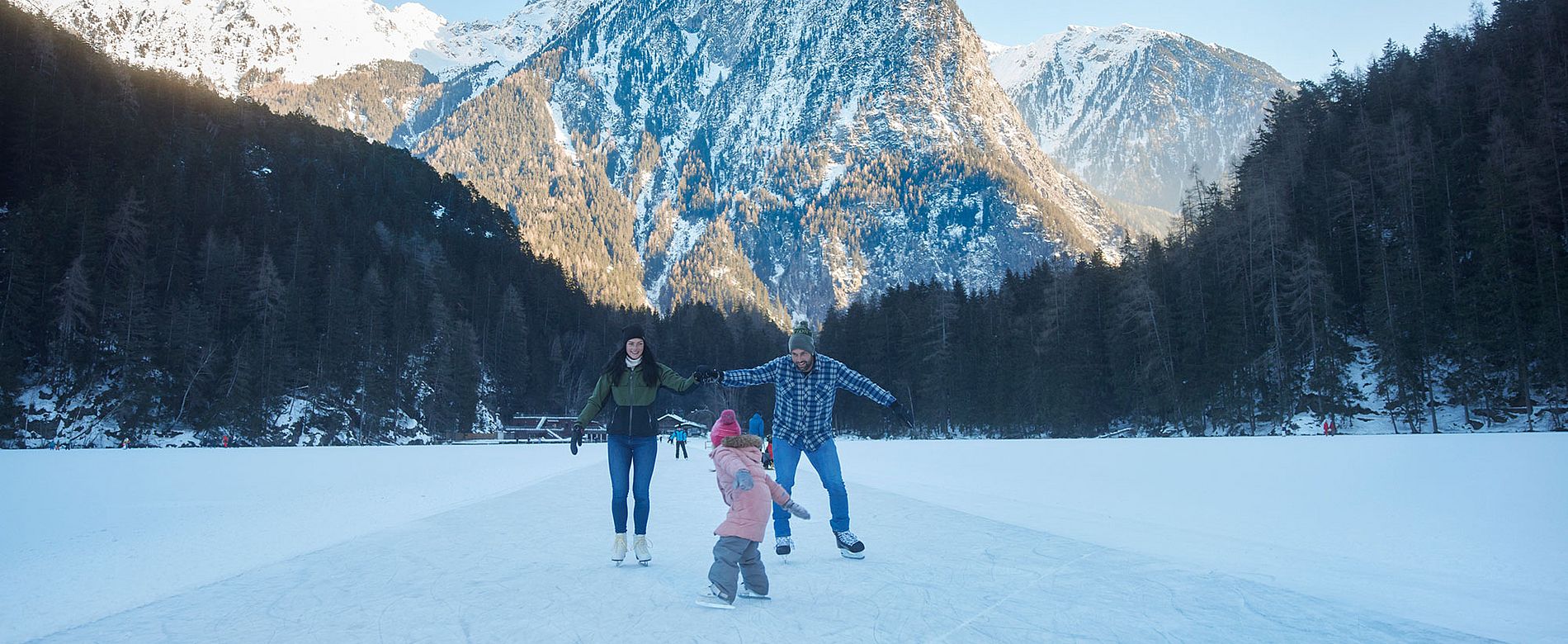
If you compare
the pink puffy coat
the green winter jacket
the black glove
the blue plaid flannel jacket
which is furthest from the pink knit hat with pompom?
the black glove

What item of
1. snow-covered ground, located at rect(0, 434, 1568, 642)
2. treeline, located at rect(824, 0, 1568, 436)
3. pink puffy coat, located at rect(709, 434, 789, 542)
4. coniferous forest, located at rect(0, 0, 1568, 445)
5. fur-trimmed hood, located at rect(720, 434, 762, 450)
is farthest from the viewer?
coniferous forest, located at rect(0, 0, 1568, 445)

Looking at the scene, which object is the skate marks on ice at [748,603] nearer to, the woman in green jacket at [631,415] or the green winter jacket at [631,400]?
the woman in green jacket at [631,415]

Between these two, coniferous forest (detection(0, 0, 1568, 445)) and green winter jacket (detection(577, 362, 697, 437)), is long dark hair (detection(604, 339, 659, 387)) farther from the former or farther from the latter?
coniferous forest (detection(0, 0, 1568, 445))

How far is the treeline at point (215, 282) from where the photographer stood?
125 ft

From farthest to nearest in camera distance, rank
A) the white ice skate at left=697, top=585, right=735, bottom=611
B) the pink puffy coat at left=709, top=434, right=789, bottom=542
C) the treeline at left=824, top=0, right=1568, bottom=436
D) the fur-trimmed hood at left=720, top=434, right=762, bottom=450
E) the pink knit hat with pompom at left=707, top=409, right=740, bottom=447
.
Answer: the treeline at left=824, top=0, right=1568, bottom=436, the pink knit hat with pompom at left=707, top=409, right=740, bottom=447, the fur-trimmed hood at left=720, top=434, right=762, bottom=450, the pink puffy coat at left=709, top=434, right=789, bottom=542, the white ice skate at left=697, top=585, right=735, bottom=611

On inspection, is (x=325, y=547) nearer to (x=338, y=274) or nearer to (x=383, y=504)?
(x=383, y=504)

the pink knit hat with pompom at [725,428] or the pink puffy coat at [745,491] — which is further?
the pink knit hat with pompom at [725,428]

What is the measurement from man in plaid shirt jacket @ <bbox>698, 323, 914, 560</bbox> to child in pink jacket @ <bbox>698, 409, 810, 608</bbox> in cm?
137

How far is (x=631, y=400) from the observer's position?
6.06 metres

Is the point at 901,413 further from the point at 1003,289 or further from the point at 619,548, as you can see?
the point at 1003,289

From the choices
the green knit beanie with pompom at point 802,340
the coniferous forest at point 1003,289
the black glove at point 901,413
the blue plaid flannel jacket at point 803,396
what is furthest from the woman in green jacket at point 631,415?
the coniferous forest at point 1003,289

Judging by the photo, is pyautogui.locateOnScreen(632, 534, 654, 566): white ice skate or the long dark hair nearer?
pyautogui.locateOnScreen(632, 534, 654, 566): white ice skate

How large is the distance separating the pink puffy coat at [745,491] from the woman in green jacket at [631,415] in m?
1.21

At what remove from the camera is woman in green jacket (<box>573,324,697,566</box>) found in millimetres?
6008
